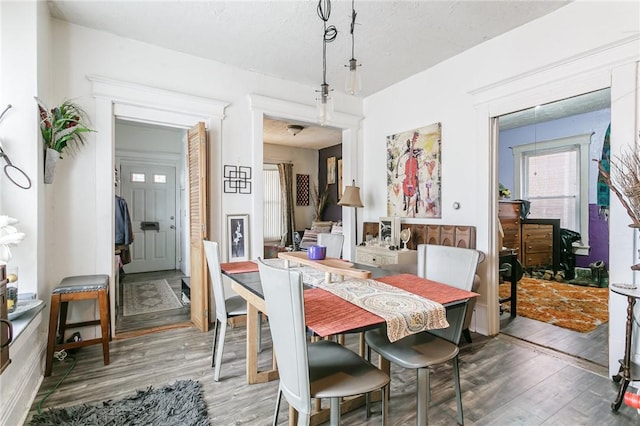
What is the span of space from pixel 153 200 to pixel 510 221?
6.43m

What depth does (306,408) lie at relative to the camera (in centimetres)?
123

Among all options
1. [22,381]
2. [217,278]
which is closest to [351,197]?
[217,278]

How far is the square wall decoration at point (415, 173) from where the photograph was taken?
11.6 ft

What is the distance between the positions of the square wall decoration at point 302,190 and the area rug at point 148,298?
3.38 meters

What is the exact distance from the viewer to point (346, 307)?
4.77ft

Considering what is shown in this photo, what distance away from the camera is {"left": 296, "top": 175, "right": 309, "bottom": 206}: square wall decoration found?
737 centimetres

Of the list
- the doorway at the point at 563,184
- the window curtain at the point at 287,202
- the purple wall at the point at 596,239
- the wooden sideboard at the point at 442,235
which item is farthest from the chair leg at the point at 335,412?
the purple wall at the point at 596,239

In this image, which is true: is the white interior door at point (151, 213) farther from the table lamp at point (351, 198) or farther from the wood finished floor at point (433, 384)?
the table lamp at point (351, 198)

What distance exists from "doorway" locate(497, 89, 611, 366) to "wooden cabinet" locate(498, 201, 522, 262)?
0.10m

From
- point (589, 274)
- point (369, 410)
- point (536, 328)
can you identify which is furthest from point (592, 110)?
point (369, 410)

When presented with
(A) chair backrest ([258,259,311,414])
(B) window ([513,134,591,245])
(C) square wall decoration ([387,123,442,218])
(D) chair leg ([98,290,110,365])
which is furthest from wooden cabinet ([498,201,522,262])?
(D) chair leg ([98,290,110,365])

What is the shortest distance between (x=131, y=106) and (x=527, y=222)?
625cm

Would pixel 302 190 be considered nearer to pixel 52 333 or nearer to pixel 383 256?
pixel 383 256

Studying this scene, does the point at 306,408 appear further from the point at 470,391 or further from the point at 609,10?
the point at 609,10
